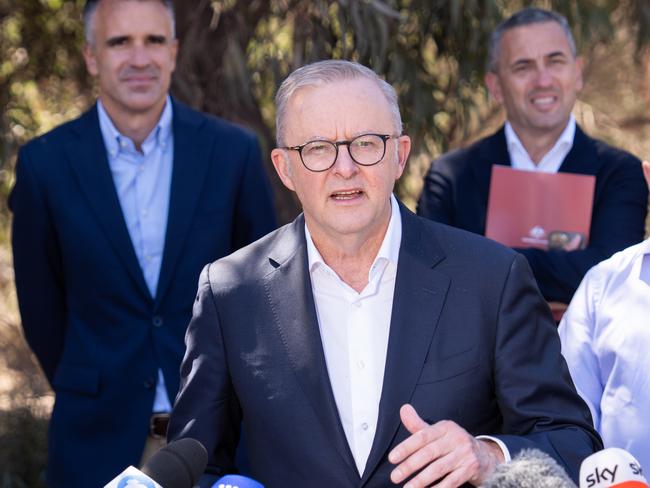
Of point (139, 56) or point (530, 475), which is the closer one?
point (530, 475)

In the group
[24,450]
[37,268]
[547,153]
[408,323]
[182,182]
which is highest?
[547,153]

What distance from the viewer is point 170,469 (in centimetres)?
218

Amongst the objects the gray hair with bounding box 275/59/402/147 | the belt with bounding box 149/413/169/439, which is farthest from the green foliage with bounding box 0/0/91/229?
the gray hair with bounding box 275/59/402/147

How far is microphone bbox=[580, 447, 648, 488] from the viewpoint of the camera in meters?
2.01

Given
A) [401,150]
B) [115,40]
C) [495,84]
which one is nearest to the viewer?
[401,150]

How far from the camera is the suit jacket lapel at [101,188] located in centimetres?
410

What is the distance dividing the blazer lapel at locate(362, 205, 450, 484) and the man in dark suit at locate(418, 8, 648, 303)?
138 centimetres

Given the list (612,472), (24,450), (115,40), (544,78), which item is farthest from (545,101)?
(24,450)

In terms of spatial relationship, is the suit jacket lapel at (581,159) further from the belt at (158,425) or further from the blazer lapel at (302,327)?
the belt at (158,425)

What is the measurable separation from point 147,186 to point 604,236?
178 centimetres

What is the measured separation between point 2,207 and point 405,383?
4598mm

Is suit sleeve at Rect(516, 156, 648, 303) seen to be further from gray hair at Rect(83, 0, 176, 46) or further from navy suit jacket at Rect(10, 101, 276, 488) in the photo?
gray hair at Rect(83, 0, 176, 46)

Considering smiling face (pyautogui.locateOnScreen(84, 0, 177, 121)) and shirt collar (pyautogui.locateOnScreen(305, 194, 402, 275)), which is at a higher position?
smiling face (pyautogui.locateOnScreen(84, 0, 177, 121))

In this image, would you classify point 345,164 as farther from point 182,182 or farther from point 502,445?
point 182,182
